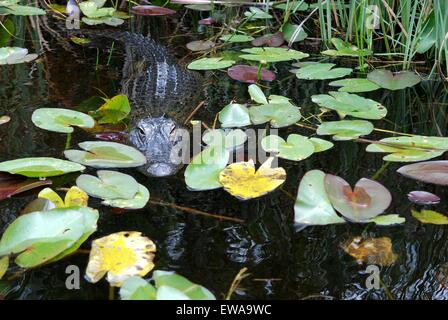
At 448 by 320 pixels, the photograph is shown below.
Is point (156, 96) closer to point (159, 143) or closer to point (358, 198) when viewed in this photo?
point (159, 143)

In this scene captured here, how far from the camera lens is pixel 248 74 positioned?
347cm

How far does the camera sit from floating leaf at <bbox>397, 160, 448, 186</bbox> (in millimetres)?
2357

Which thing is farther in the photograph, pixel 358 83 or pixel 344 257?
pixel 358 83

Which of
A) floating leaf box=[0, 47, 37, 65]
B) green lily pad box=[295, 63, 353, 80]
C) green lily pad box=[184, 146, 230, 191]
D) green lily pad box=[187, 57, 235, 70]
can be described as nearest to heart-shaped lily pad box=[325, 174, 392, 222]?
green lily pad box=[184, 146, 230, 191]

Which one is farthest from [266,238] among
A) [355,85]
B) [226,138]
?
[355,85]

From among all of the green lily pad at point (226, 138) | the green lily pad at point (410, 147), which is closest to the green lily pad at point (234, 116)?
the green lily pad at point (226, 138)

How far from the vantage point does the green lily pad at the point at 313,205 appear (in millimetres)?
2113

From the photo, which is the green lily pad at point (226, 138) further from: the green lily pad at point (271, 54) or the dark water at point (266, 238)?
the green lily pad at point (271, 54)

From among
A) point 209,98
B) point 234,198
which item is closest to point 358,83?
point 209,98

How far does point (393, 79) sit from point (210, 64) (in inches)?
39.1

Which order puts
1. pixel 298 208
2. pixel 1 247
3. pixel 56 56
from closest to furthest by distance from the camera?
pixel 1 247 → pixel 298 208 → pixel 56 56

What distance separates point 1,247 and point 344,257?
1053mm

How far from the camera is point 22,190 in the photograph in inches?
89.6
